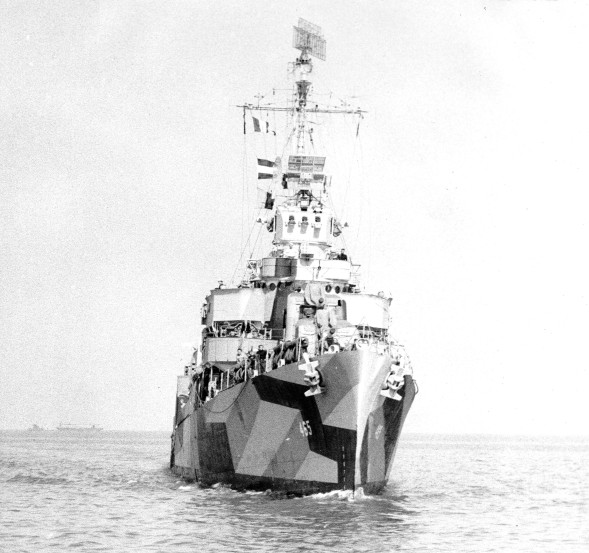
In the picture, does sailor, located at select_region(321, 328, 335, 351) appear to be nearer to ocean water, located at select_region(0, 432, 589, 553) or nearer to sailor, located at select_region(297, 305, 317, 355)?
sailor, located at select_region(297, 305, 317, 355)

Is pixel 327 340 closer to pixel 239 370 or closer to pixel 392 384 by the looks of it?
pixel 392 384

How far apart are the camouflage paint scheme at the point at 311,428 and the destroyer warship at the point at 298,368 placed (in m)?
0.03

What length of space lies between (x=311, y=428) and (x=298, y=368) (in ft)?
4.99

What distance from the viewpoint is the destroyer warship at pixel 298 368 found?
80.5 feet

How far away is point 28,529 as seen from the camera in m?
22.2

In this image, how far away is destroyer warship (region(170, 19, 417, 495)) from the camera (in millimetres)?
24547

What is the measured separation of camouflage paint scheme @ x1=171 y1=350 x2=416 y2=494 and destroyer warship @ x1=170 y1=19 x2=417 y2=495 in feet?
0.09

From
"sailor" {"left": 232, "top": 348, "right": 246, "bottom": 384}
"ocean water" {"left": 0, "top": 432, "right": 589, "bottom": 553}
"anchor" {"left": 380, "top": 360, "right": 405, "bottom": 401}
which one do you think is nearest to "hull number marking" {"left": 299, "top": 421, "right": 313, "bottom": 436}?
"ocean water" {"left": 0, "top": 432, "right": 589, "bottom": 553}

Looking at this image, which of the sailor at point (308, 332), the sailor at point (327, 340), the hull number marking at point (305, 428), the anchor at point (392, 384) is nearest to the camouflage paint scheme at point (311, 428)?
the hull number marking at point (305, 428)

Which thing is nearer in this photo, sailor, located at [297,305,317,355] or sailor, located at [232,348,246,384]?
sailor, located at [297,305,317,355]

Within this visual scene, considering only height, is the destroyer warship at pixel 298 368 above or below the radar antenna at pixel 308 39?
below

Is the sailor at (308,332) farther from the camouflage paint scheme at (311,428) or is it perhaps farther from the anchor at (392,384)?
the anchor at (392,384)

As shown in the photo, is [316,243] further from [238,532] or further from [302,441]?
[238,532]

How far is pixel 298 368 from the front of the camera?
2455 cm
